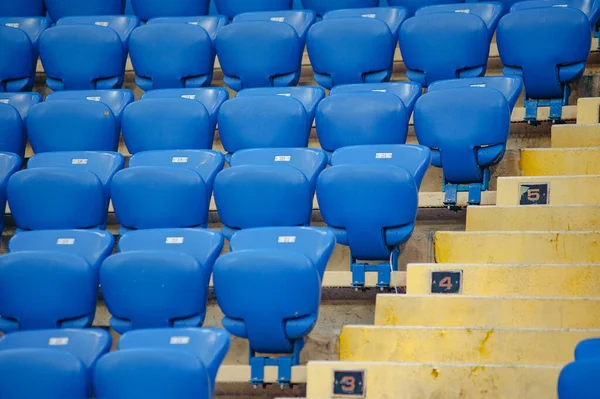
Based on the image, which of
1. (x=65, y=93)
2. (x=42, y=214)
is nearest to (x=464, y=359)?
(x=42, y=214)

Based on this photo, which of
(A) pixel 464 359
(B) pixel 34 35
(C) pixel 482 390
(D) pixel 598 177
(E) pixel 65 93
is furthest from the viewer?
(B) pixel 34 35

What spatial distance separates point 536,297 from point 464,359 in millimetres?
229

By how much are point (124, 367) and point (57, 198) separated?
37.9 inches

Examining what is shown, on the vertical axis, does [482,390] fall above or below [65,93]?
below

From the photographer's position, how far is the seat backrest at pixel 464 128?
3.13 m

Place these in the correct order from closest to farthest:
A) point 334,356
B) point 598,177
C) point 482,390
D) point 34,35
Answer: point 482,390
point 334,356
point 598,177
point 34,35

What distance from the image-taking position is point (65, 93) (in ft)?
12.3

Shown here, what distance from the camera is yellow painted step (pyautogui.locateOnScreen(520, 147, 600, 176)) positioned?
3.20m

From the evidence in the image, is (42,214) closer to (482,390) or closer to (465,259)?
(465,259)

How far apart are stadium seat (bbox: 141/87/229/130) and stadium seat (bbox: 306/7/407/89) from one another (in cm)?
32

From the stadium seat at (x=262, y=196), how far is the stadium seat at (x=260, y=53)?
0.73 m

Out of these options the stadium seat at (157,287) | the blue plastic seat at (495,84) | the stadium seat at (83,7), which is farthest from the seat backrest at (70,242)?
the stadium seat at (83,7)

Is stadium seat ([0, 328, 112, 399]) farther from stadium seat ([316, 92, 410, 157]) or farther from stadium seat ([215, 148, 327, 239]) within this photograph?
stadium seat ([316, 92, 410, 157])

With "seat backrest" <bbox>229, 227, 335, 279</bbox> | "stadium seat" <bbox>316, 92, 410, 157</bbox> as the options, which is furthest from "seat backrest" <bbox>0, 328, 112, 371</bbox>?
"stadium seat" <bbox>316, 92, 410, 157</bbox>
